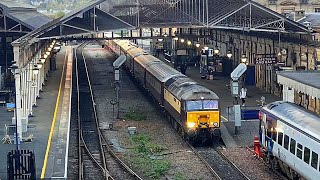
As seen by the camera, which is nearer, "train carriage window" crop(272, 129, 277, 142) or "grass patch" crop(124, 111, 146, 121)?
"train carriage window" crop(272, 129, 277, 142)

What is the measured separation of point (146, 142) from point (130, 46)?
31.7 meters

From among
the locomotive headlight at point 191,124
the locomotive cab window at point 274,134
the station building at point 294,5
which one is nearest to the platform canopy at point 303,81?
the locomotive cab window at point 274,134

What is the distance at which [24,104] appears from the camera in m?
30.3

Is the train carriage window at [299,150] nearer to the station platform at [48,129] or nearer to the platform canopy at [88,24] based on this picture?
the station platform at [48,129]

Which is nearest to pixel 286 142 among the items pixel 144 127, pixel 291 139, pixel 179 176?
pixel 291 139

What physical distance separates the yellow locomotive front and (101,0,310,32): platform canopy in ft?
38.0

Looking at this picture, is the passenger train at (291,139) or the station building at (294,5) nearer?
the passenger train at (291,139)

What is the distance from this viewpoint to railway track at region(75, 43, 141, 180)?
23.2m

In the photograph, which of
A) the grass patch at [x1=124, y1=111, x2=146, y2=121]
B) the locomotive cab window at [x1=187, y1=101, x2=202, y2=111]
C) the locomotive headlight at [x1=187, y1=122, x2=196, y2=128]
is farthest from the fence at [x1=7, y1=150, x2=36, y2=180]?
the grass patch at [x1=124, y1=111, x2=146, y2=121]

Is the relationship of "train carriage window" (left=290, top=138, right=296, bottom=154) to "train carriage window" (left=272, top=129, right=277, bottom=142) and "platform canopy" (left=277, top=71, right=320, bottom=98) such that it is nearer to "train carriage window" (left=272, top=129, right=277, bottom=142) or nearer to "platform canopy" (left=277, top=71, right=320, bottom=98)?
"train carriage window" (left=272, top=129, right=277, bottom=142)

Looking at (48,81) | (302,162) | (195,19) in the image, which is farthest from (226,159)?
(48,81)

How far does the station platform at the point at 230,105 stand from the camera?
29.5 meters

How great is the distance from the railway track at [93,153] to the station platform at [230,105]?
5304 millimetres

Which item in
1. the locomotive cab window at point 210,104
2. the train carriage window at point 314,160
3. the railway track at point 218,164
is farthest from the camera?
the locomotive cab window at point 210,104
